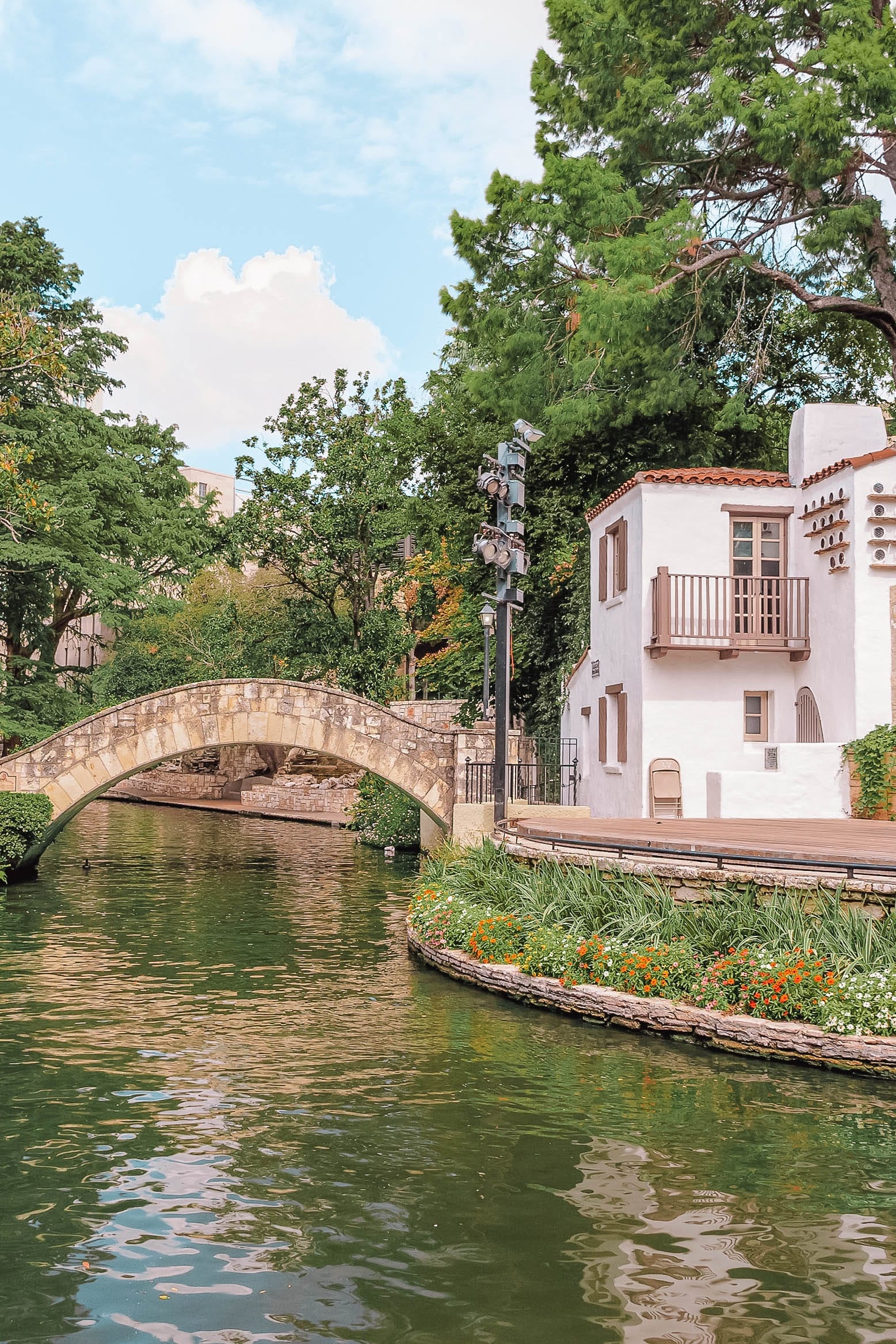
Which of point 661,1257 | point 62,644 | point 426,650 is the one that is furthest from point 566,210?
point 62,644

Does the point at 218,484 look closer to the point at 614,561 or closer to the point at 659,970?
the point at 614,561

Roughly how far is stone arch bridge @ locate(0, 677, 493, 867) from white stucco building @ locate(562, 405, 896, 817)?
509 centimetres

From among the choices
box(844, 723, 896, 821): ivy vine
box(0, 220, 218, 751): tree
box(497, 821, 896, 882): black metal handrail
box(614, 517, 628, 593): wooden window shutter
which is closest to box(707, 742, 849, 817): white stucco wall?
box(844, 723, 896, 821): ivy vine

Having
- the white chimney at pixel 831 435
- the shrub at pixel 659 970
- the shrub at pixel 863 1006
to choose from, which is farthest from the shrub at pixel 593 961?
the white chimney at pixel 831 435

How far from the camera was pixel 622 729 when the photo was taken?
22.2m

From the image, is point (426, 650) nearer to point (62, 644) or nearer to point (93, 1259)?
point (62, 644)

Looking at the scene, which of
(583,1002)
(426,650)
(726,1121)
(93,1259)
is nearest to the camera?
(93,1259)

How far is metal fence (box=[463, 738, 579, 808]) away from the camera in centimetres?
2592

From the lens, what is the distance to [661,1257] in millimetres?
7188

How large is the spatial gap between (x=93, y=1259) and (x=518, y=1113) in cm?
386

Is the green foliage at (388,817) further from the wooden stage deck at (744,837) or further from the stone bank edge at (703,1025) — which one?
the stone bank edge at (703,1025)

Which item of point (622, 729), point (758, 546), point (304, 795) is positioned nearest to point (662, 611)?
point (758, 546)

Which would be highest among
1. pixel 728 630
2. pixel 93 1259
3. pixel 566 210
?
pixel 566 210

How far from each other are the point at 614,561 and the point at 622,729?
314 centimetres
